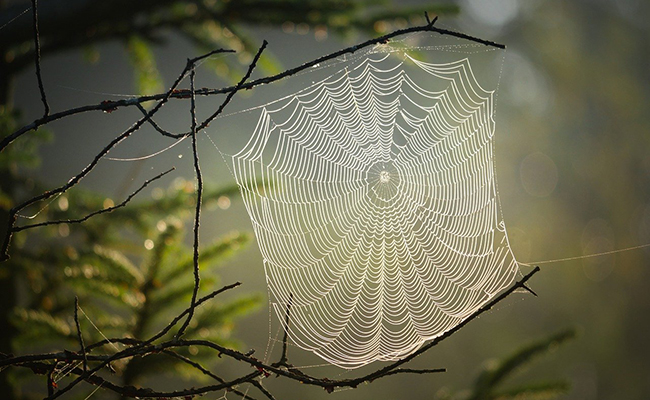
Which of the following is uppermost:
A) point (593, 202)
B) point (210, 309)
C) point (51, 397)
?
point (593, 202)

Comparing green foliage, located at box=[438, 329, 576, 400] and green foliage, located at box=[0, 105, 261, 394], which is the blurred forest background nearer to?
green foliage, located at box=[0, 105, 261, 394]

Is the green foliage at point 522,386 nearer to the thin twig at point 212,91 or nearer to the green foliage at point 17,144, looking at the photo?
the thin twig at point 212,91

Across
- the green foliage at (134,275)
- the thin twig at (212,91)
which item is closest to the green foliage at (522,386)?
the green foliage at (134,275)

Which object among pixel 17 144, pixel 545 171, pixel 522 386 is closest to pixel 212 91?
pixel 17 144

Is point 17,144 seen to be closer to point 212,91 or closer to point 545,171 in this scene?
point 212,91

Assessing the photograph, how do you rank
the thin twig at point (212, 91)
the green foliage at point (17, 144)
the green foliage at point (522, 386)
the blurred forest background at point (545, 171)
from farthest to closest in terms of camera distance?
the blurred forest background at point (545, 171) < the green foliage at point (522, 386) < the green foliage at point (17, 144) < the thin twig at point (212, 91)

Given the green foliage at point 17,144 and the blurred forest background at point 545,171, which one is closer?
the green foliage at point 17,144

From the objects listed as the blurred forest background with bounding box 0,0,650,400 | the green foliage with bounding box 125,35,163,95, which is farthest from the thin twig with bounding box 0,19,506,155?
the blurred forest background with bounding box 0,0,650,400

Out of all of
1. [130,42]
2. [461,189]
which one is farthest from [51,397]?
[461,189]

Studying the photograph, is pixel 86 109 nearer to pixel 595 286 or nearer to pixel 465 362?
pixel 465 362

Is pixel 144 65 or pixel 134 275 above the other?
pixel 144 65

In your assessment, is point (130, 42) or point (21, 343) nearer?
point (21, 343)
